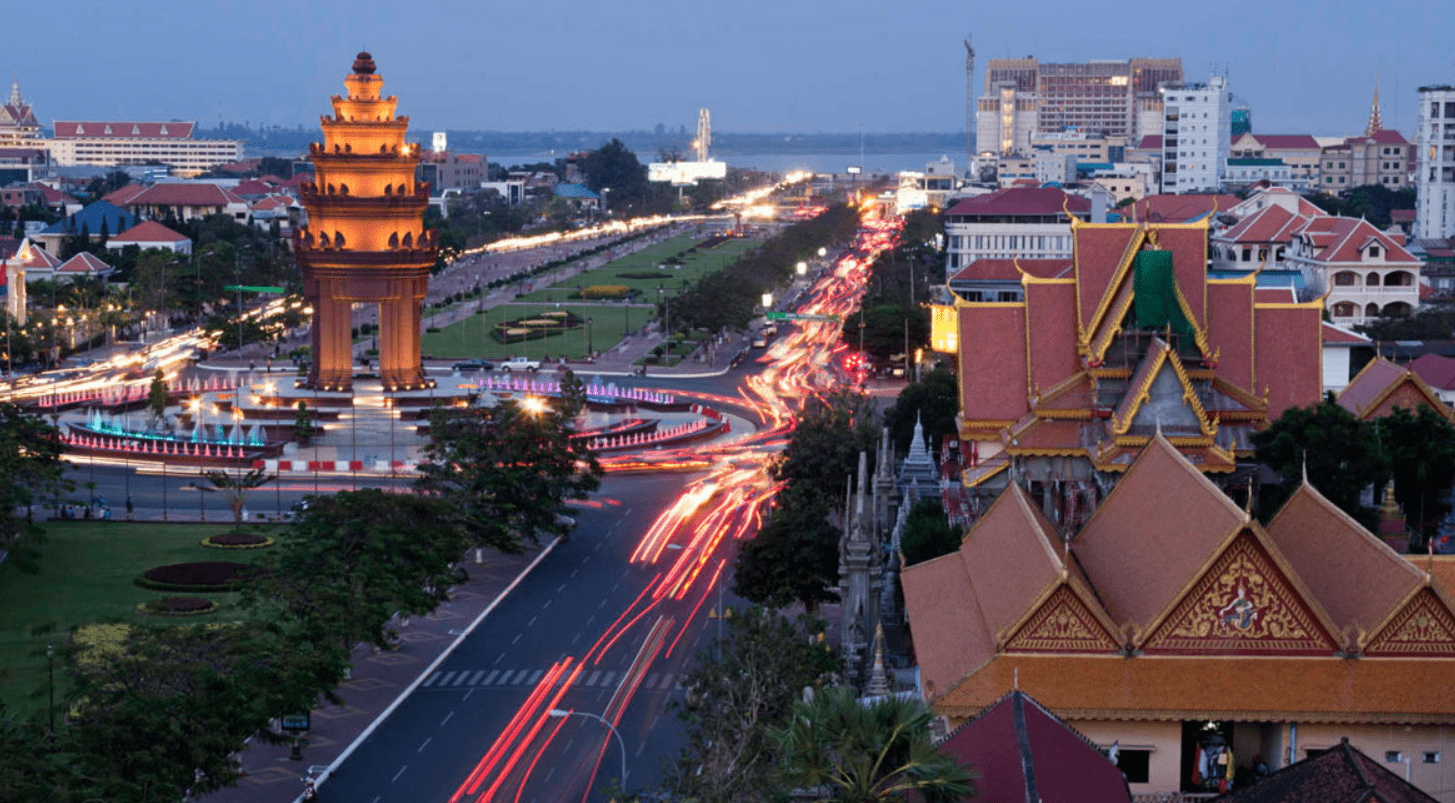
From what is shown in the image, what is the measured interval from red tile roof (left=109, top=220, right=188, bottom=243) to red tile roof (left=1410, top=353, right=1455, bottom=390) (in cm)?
11903

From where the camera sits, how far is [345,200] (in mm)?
88312

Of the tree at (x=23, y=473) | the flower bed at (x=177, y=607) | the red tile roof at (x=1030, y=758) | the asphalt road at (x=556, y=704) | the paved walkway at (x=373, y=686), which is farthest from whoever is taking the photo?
the tree at (x=23, y=473)

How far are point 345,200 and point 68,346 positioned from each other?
41.7 metres

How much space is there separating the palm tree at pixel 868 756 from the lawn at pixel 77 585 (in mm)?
25260

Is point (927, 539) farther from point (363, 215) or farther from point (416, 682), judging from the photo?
point (363, 215)

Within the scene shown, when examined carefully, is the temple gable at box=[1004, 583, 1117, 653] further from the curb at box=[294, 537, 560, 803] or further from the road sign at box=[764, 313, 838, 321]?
the road sign at box=[764, 313, 838, 321]

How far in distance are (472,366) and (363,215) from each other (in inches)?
1001

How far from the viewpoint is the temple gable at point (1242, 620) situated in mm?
Answer: 33844

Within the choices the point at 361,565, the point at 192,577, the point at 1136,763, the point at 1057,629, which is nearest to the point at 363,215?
the point at 192,577

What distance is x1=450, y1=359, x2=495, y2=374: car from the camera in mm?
111375

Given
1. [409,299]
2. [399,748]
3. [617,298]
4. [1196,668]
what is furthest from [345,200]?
[617,298]

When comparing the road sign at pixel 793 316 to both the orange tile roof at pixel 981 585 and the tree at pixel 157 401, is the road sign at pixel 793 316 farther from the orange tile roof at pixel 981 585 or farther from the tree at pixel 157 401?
the orange tile roof at pixel 981 585

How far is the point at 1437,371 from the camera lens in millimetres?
75312

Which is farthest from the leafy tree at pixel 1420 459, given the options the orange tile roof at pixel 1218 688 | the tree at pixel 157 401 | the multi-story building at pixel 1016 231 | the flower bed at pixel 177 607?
the multi-story building at pixel 1016 231
